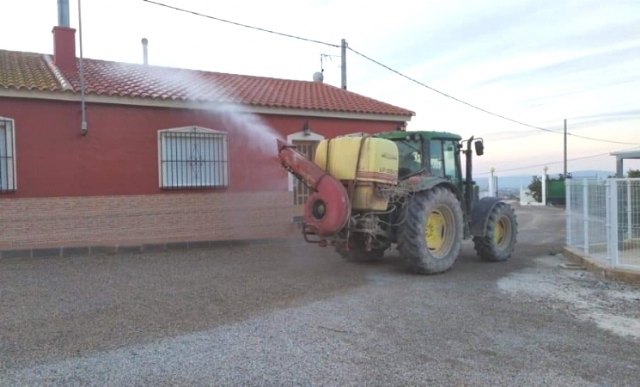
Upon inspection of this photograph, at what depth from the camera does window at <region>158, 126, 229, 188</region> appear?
1176 centimetres

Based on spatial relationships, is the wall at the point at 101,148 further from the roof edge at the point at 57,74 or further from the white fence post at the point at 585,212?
the white fence post at the point at 585,212

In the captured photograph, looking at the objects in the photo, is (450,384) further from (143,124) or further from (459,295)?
(143,124)

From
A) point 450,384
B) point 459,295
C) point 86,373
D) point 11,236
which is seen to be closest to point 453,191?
point 459,295

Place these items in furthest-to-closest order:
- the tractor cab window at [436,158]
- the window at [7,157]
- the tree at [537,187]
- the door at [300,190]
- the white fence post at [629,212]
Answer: the tree at [537,187]
the door at [300,190]
the window at [7,157]
the tractor cab window at [436,158]
the white fence post at [629,212]

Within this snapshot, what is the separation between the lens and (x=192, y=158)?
12.1 metres

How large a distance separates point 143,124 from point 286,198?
3892 mm

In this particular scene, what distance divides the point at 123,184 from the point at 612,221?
364 inches

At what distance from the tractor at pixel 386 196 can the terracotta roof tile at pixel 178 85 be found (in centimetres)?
471

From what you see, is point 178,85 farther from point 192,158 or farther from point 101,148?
point 101,148

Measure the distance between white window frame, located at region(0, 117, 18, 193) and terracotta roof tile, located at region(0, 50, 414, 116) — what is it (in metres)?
0.80

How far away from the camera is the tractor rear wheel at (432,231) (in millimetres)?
7961

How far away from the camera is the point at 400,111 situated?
49.2 feet

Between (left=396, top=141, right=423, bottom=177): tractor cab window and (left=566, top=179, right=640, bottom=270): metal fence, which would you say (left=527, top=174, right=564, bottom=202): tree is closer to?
(left=566, top=179, right=640, bottom=270): metal fence

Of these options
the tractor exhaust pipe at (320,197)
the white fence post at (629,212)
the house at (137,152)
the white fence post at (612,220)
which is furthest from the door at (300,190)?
the white fence post at (629,212)
